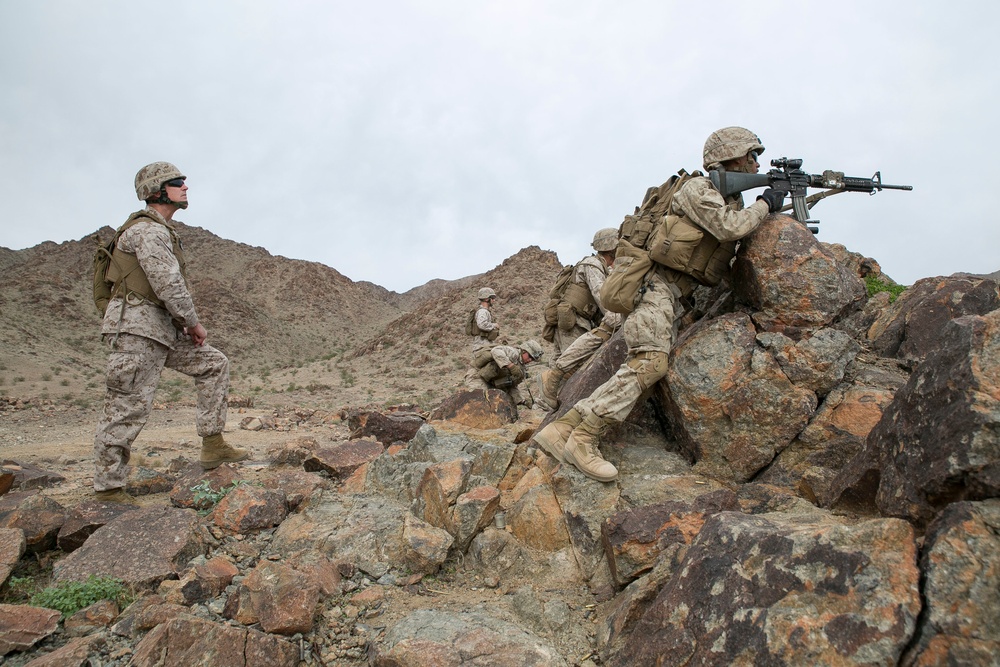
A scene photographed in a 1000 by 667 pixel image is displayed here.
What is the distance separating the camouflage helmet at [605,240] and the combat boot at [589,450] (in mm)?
2602

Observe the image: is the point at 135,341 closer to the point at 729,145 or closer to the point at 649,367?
the point at 649,367

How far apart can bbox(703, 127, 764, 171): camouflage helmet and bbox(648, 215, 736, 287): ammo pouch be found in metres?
0.51

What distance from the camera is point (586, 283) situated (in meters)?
5.81

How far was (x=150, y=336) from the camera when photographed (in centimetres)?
382

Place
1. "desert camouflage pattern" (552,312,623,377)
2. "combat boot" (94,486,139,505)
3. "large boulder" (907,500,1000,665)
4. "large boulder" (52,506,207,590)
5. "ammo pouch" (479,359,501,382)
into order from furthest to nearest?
"ammo pouch" (479,359,501,382) < "desert camouflage pattern" (552,312,623,377) < "combat boot" (94,486,139,505) < "large boulder" (52,506,207,590) < "large boulder" (907,500,1000,665)

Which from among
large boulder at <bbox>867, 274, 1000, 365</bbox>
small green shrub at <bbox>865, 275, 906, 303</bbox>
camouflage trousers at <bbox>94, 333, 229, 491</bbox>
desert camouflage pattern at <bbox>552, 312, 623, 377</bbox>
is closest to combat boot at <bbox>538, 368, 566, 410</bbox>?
desert camouflage pattern at <bbox>552, 312, 623, 377</bbox>

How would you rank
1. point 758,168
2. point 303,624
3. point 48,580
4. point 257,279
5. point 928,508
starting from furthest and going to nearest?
point 257,279 < point 758,168 < point 48,580 < point 303,624 < point 928,508

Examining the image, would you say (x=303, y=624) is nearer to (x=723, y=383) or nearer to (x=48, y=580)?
(x=48, y=580)

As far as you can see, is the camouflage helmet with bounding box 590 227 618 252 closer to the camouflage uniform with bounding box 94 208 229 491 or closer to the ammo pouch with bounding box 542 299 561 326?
the ammo pouch with bounding box 542 299 561 326

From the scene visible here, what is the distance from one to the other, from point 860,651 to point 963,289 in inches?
138

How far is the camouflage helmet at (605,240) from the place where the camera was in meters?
5.51

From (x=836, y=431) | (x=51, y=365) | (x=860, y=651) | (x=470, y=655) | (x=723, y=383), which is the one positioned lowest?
(x=470, y=655)

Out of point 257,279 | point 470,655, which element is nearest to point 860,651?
point 470,655

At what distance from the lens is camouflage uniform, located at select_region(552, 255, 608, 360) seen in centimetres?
547
